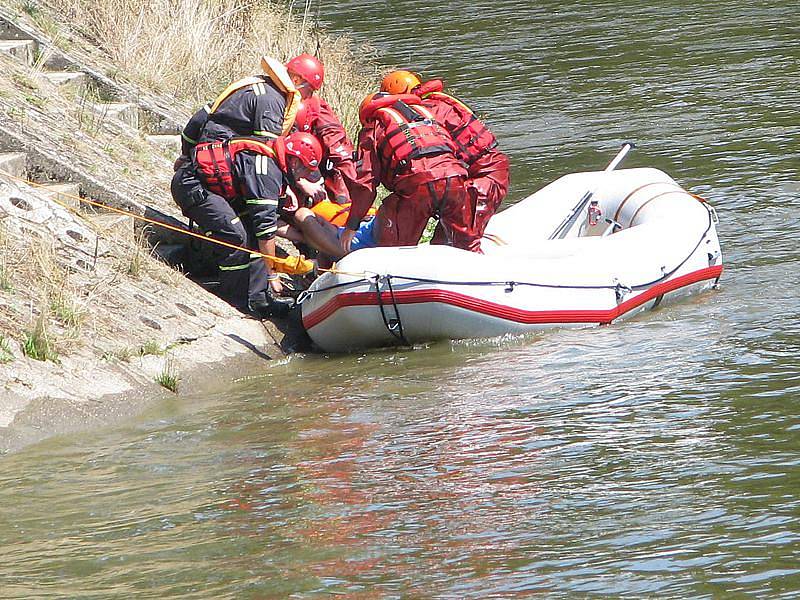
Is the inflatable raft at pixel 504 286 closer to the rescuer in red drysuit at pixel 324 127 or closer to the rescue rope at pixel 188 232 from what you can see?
the rescue rope at pixel 188 232

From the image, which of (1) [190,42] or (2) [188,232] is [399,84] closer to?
(2) [188,232]

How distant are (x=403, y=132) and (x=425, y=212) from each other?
52cm

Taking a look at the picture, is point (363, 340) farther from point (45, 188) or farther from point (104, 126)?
point (104, 126)

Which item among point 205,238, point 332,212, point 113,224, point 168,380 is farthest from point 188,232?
point 168,380

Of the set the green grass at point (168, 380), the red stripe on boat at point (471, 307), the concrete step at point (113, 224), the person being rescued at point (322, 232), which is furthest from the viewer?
the person being rescued at point (322, 232)

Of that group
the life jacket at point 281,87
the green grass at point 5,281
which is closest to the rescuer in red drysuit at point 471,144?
the life jacket at point 281,87

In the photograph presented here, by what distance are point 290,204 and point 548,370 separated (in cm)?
258

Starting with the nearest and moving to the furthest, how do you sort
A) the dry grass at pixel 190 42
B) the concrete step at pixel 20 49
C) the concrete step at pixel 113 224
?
the concrete step at pixel 113 224, the concrete step at pixel 20 49, the dry grass at pixel 190 42

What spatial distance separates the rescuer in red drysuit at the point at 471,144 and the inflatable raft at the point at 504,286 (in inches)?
13.3

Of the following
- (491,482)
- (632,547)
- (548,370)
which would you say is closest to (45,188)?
(548,370)

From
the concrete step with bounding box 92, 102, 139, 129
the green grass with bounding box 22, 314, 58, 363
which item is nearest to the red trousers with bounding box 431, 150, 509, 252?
the green grass with bounding box 22, 314, 58, 363

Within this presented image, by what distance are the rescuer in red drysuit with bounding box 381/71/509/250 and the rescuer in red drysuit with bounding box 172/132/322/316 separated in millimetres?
771

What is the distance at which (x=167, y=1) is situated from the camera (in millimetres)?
14234

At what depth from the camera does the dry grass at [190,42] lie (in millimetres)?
13382
